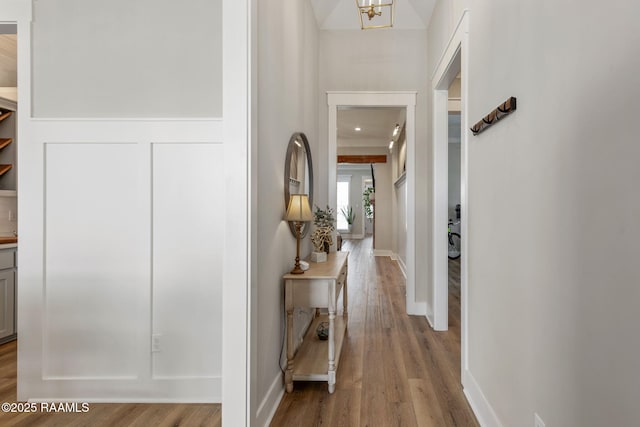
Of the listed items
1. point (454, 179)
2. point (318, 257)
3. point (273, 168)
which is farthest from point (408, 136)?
point (454, 179)

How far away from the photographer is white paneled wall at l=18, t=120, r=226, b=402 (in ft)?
7.11

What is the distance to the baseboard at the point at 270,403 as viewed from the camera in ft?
5.85

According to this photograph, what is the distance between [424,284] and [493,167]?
2.37 metres

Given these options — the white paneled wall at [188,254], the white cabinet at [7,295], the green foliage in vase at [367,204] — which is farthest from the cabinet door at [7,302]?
the green foliage in vase at [367,204]

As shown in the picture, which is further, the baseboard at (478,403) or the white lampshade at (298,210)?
the white lampshade at (298,210)

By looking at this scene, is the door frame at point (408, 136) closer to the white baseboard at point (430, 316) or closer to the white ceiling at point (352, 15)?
the white baseboard at point (430, 316)

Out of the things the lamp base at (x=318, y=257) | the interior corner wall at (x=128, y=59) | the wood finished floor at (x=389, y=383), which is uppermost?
the interior corner wall at (x=128, y=59)

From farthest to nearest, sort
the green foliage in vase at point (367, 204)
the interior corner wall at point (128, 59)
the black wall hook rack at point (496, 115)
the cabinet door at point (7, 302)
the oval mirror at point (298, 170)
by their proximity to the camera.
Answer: the green foliage in vase at point (367, 204)
the cabinet door at point (7, 302)
the oval mirror at point (298, 170)
the interior corner wall at point (128, 59)
the black wall hook rack at point (496, 115)

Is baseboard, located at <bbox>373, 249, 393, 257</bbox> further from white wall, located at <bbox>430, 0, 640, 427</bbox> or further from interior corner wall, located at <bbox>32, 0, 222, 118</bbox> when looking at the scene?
interior corner wall, located at <bbox>32, 0, 222, 118</bbox>

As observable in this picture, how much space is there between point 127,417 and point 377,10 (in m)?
3.95

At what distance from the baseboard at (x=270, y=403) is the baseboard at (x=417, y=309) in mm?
2085

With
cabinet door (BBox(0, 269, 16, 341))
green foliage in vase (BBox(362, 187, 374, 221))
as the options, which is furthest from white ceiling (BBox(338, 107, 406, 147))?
green foliage in vase (BBox(362, 187, 374, 221))

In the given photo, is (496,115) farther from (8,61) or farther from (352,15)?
(8,61)

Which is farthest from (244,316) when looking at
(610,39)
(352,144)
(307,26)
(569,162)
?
(352,144)
